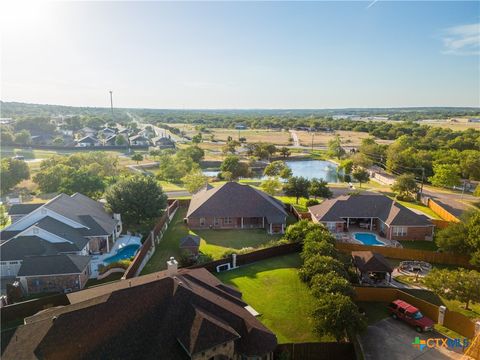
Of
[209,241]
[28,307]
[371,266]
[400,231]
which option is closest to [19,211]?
[28,307]

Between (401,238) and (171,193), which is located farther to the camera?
(171,193)

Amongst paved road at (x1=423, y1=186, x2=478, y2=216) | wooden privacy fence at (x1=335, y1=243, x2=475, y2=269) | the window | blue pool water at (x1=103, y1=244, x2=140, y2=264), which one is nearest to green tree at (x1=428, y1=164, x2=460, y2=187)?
paved road at (x1=423, y1=186, x2=478, y2=216)

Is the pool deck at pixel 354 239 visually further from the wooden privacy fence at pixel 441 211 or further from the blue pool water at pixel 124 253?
the blue pool water at pixel 124 253

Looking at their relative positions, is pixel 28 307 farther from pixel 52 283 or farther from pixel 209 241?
pixel 209 241

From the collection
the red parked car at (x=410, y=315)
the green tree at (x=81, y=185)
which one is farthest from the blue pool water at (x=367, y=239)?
the green tree at (x=81, y=185)

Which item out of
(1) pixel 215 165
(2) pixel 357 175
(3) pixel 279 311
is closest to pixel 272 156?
(1) pixel 215 165

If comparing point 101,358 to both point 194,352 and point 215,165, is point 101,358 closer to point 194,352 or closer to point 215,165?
point 194,352
